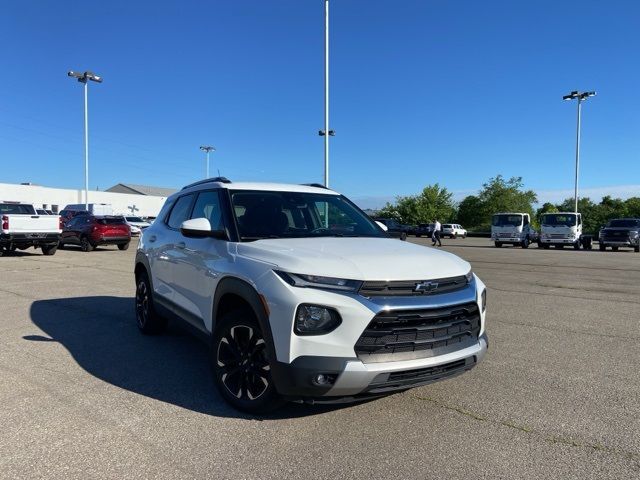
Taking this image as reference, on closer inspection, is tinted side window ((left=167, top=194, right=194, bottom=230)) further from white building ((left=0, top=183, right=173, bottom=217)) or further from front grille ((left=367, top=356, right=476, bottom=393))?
white building ((left=0, top=183, right=173, bottom=217))

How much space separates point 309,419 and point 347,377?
74 centimetres

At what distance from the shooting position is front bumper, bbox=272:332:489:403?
10.2 feet

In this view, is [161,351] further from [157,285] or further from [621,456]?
[621,456]

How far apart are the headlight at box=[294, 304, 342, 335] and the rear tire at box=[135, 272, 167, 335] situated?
319 centimetres

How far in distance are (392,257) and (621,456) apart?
1896mm

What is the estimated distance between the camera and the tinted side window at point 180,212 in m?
5.39

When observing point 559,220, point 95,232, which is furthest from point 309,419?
point 559,220

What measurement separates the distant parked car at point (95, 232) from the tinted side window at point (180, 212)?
17.3 metres

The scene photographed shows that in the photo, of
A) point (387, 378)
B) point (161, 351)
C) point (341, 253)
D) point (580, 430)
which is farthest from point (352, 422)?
point (161, 351)

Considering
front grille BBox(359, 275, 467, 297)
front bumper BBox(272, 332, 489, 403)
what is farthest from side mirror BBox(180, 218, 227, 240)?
front grille BBox(359, 275, 467, 297)

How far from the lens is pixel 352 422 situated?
3588 millimetres

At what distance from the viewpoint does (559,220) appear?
95.8 feet

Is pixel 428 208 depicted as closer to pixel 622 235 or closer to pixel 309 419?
pixel 622 235

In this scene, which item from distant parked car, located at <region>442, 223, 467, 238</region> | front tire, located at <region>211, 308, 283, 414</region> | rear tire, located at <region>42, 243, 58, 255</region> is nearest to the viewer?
front tire, located at <region>211, 308, 283, 414</region>
